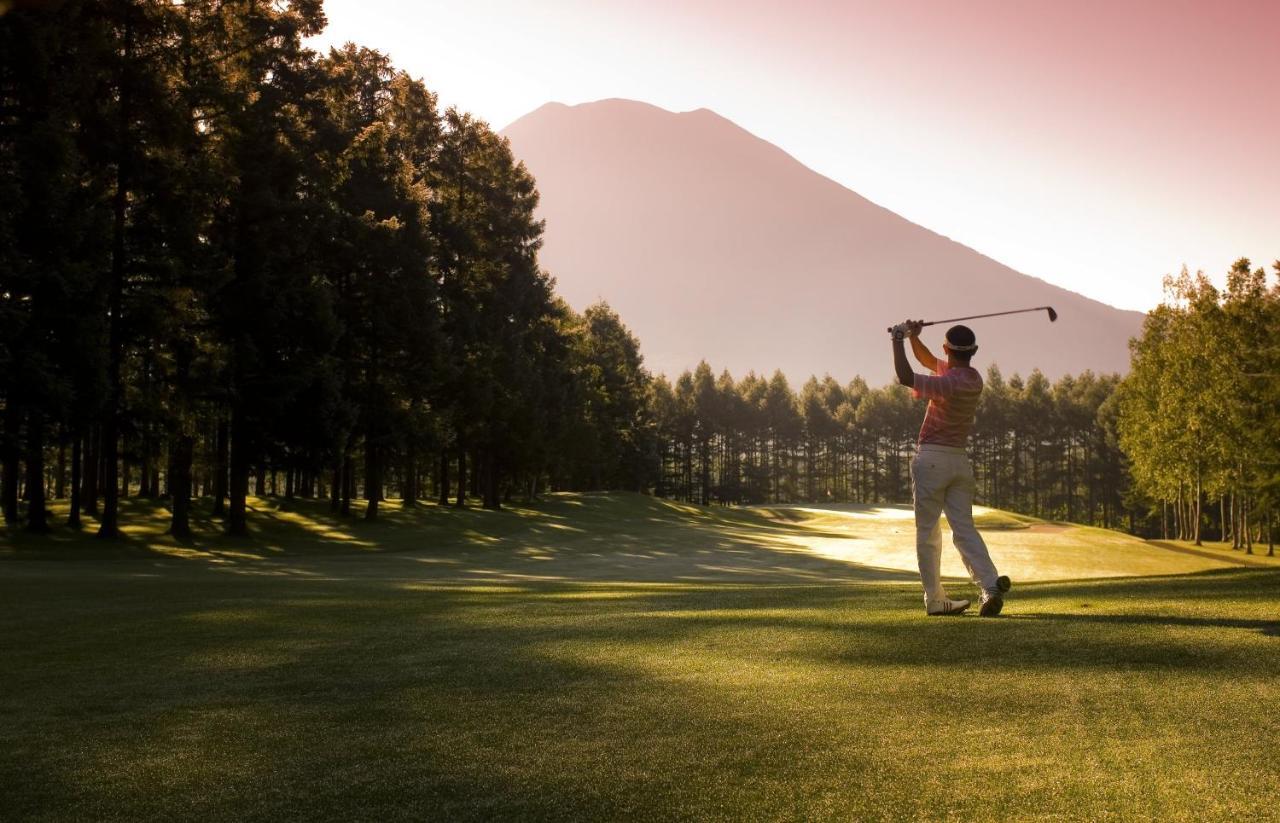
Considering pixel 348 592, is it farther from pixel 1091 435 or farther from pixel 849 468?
pixel 849 468

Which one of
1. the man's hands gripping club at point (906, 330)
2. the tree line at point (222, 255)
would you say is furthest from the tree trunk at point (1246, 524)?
the man's hands gripping club at point (906, 330)

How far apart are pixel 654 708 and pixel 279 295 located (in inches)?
1243

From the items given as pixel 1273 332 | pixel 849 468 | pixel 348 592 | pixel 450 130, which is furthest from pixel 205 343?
pixel 849 468

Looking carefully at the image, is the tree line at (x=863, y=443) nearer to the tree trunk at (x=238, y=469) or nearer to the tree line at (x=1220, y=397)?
the tree line at (x=1220, y=397)

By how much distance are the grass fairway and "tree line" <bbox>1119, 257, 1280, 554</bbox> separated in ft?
136

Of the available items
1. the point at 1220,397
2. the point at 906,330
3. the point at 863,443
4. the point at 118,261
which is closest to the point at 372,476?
the point at 118,261

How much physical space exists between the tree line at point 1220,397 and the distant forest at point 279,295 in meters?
0.19

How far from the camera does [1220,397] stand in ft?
170

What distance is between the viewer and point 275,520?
4103 centimetres

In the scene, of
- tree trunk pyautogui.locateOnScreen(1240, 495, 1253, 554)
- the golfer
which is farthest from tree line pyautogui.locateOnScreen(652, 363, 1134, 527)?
the golfer

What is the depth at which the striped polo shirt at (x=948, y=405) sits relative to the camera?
32.3 feet

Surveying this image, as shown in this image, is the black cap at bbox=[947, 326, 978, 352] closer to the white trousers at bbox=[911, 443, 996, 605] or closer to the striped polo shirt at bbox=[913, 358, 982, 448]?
the striped polo shirt at bbox=[913, 358, 982, 448]

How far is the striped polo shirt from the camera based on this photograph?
9852mm

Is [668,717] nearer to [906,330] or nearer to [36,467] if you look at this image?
[906,330]
